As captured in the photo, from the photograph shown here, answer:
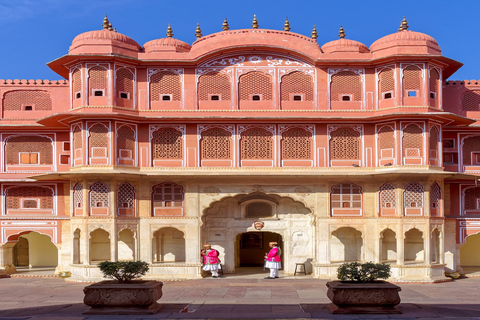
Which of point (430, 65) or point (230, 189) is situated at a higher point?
point (430, 65)

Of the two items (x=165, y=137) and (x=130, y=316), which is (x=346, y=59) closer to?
(x=165, y=137)

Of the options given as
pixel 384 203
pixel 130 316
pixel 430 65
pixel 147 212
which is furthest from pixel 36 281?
pixel 430 65

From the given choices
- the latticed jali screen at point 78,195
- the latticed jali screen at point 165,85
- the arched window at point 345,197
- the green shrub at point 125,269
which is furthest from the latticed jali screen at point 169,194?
the green shrub at point 125,269

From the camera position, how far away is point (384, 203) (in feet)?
72.2

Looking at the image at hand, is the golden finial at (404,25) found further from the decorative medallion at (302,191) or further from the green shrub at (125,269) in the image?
the green shrub at (125,269)

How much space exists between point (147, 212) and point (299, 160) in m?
5.98

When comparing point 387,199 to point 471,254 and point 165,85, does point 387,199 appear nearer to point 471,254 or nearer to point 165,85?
point 471,254

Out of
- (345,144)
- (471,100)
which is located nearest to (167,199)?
(345,144)

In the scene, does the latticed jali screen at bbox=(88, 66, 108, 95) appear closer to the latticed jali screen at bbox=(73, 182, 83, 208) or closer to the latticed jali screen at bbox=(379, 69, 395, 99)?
the latticed jali screen at bbox=(73, 182, 83, 208)

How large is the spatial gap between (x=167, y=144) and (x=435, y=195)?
1009 cm

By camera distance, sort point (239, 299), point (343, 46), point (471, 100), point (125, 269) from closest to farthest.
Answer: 1. point (125, 269)
2. point (239, 299)
3. point (343, 46)
4. point (471, 100)

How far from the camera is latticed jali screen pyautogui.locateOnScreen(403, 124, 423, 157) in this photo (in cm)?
2166

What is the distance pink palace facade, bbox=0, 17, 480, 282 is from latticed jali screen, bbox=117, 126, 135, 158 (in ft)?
0.14

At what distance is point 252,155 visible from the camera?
22516mm
